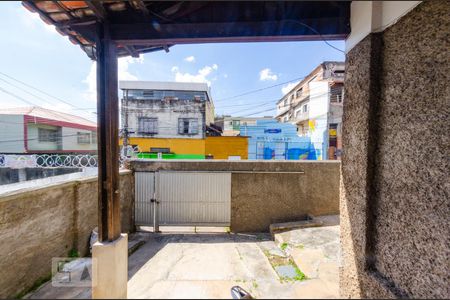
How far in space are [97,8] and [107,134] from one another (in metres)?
1.37

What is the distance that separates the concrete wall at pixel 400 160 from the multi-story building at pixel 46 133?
8.45 metres

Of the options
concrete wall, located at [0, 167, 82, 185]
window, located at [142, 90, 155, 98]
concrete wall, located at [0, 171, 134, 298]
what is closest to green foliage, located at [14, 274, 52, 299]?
concrete wall, located at [0, 171, 134, 298]

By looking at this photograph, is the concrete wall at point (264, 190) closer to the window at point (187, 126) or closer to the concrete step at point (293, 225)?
the concrete step at point (293, 225)

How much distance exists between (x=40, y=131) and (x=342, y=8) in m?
16.8

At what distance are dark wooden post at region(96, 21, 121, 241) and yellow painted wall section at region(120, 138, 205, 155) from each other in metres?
14.3

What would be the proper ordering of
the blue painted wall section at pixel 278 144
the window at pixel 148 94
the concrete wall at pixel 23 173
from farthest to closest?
the window at pixel 148 94 < the blue painted wall section at pixel 278 144 < the concrete wall at pixel 23 173

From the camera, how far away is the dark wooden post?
2098 millimetres

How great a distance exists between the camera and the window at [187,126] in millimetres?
16844

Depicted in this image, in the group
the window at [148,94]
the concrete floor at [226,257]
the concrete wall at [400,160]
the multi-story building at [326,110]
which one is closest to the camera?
the concrete wall at [400,160]

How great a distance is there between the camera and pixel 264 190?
5.85 meters

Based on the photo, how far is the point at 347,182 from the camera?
2385 millimetres

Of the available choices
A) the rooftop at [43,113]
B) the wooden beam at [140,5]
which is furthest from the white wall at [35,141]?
the wooden beam at [140,5]

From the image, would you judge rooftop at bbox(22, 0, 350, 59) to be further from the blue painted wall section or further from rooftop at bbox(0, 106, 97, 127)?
the blue painted wall section

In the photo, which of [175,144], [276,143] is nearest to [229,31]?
→ [276,143]
